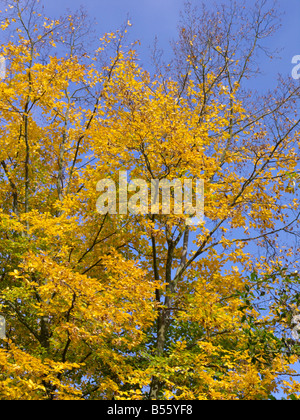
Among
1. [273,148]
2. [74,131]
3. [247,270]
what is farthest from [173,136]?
[74,131]

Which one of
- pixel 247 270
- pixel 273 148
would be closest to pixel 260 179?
pixel 273 148

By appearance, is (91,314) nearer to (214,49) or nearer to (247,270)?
(247,270)

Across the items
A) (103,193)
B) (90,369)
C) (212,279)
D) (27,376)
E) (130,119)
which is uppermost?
(130,119)

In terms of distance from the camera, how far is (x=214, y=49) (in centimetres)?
1352

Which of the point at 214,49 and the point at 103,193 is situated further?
the point at 214,49

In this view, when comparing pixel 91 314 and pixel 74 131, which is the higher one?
pixel 74 131

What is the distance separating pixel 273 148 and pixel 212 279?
3968 mm

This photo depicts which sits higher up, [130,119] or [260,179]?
[130,119]
